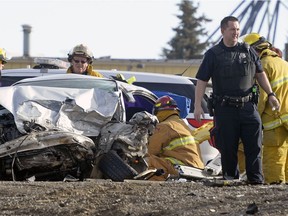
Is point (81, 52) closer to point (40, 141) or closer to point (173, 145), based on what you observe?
point (173, 145)

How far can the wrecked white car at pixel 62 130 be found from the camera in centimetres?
883

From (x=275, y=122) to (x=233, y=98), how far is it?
95cm

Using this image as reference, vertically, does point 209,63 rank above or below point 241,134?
above

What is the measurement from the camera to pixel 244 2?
121 feet

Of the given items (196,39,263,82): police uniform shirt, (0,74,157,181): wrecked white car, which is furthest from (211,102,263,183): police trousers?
(0,74,157,181): wrecked white car

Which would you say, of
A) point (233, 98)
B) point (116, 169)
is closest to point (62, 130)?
point (116, 169)

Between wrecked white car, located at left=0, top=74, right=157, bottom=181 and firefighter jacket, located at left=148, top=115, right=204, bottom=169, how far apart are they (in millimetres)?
350

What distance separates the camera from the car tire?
9008 mm

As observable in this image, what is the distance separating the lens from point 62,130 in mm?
9023

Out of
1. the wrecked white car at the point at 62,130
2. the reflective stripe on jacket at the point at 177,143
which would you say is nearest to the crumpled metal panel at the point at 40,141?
the wrecked white car at the point at 62,130

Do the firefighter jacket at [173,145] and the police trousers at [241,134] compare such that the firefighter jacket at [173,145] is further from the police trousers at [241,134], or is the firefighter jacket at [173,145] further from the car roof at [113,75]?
the car roof at [113,75]

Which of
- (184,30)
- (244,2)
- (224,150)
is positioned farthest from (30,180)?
(184,30)

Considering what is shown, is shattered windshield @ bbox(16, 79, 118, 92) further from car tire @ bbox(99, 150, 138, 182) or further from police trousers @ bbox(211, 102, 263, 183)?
police trousers @ bbox(211, 102, 263, 183)

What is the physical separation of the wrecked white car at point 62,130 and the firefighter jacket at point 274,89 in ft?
4.22
